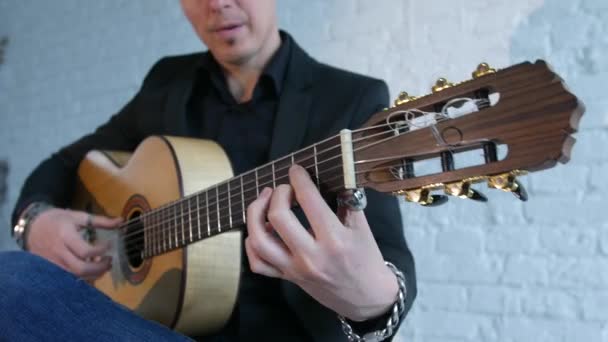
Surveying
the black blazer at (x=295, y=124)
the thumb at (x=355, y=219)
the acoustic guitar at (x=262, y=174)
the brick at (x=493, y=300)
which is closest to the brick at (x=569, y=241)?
the brick at (x=493, y=300)

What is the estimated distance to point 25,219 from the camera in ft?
3.97

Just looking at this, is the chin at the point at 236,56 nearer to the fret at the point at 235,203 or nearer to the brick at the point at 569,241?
the fret at the point at 235,203

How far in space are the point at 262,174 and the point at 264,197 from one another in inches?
2.7

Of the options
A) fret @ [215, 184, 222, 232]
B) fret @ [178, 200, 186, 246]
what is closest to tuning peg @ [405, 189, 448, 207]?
fret @ [215, 184, 222, 232]

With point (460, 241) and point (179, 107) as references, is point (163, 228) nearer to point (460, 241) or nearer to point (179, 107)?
point (179, 107)

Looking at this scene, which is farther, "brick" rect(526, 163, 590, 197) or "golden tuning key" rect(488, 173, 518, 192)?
"brick" rect(526, 163, 590, 197)

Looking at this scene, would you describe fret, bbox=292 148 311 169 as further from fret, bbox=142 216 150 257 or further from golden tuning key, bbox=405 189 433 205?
fret, bbox=142 216 150 257

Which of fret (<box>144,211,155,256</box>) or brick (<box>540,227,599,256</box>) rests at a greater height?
brick (<box>540,227,599,256</box>)

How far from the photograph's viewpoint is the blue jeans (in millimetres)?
637

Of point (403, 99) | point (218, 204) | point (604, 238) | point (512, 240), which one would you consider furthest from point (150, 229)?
point (604, 238)

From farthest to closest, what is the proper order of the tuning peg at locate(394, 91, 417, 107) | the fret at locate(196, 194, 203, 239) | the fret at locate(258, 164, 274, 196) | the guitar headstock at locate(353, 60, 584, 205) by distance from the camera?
1. the fret at locate(196, 194, 203, 239)
2. the fret at locate(258, 164, 274, 196)
3. the tuning peg at locate(394, 91, 417, 107)
4. the guitar headstock at locate(353, 60, 584, 205)

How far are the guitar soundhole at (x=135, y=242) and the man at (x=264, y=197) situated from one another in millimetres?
Result: 59

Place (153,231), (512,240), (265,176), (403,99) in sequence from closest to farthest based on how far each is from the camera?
(403,99)
(265,176)
(153,231)
(512,240)

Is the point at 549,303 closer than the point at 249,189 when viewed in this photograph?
No
